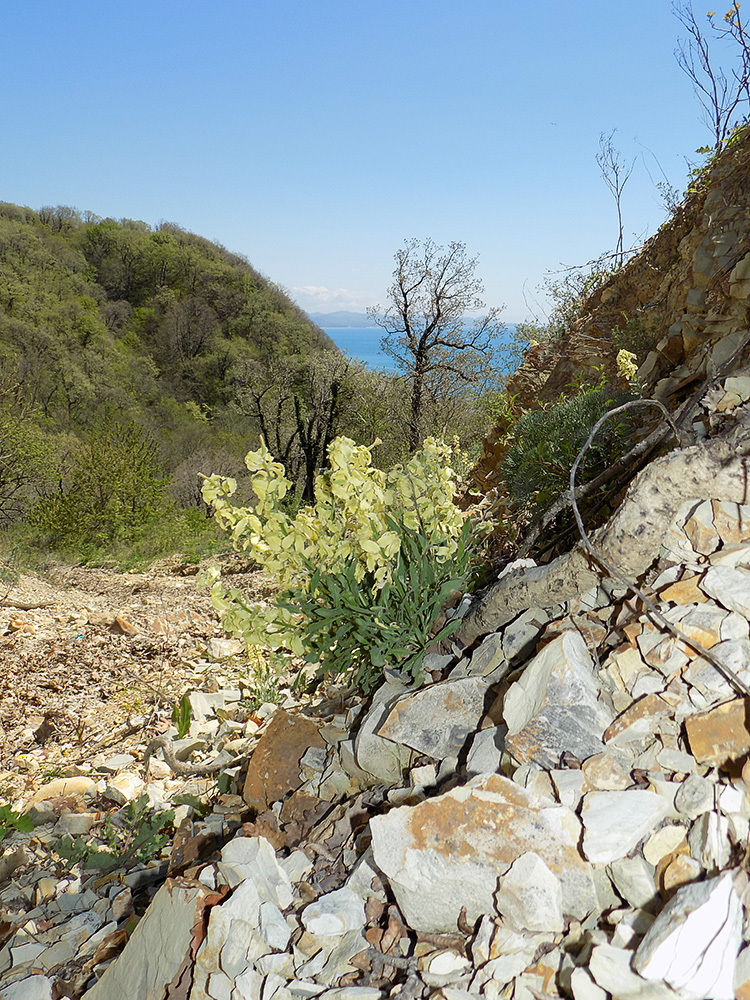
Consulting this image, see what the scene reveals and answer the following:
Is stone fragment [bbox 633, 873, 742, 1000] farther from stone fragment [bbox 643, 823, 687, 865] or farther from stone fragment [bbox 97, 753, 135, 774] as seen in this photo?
stone fragment [bbox 97, 753, 135, 774]

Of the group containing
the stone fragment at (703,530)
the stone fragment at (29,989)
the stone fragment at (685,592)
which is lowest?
the stone fragment at (29,989)

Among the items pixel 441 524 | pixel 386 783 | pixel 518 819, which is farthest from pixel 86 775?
pixel 518 819

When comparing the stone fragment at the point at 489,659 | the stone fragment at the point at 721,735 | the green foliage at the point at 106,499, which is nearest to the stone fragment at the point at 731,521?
the stone fragment at the point at 721,735

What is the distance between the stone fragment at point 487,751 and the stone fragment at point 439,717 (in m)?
0.08

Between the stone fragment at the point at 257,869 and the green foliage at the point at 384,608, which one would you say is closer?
the stone fragment at the point at 257,869

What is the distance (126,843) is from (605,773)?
1.65 meters

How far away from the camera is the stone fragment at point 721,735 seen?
58.0 inches

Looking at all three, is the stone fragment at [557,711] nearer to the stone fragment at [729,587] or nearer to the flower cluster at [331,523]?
the stone fragment at [729,587]

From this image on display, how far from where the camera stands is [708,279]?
3.50 meters

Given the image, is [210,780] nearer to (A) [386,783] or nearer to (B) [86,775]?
(B) [86,775]

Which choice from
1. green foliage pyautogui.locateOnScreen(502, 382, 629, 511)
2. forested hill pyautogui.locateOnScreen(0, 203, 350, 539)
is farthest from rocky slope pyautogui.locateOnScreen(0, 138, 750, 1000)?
forested hill pyautogui.locateOnScreen(0, 203, 350, 539)

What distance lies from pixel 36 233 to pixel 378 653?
46.1 m

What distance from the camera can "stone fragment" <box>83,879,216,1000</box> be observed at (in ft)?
4.71

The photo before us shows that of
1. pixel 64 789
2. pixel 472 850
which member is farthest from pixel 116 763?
pixel 472 850
